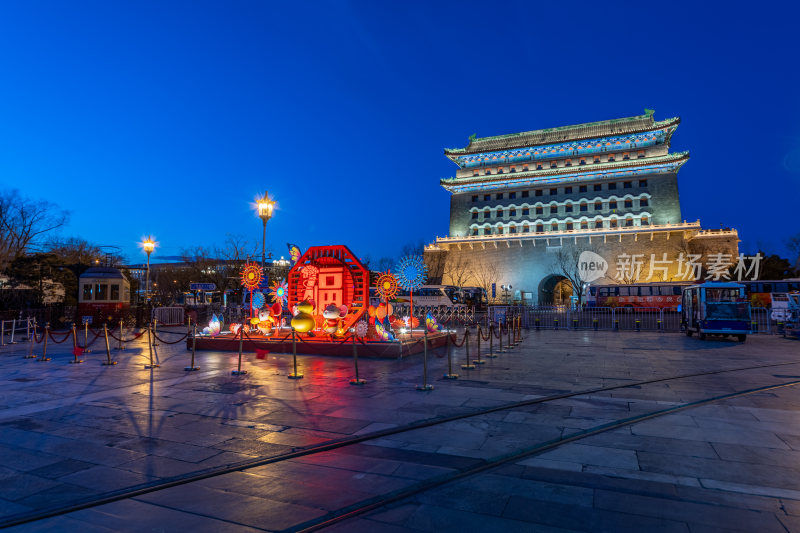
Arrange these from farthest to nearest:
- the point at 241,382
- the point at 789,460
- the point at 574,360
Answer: the point at 574,360
the point at 241,382
the point at 789,460

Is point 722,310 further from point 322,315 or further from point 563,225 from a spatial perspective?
point 563,225

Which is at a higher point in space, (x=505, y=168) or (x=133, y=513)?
(x=505, y=168)

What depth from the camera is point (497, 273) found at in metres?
51.6

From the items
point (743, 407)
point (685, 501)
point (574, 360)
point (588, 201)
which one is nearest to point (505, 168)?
point (588, 201)

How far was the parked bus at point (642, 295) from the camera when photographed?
1459 inches

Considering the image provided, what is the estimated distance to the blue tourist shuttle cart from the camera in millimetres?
17344

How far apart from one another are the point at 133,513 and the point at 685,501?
4458mm

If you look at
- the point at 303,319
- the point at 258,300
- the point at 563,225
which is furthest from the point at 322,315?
the point at 563,225

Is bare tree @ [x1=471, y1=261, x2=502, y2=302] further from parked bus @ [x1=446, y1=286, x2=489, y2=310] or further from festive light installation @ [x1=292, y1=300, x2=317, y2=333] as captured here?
festive light installation @ [x1=292, y1=300, x2=317, y2=333]

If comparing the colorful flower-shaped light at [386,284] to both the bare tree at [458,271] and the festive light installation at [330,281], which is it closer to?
the festive light installation at [330,281]

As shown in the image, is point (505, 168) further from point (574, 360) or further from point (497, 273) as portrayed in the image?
point (574, 360)

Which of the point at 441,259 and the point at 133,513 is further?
the point at 441,259

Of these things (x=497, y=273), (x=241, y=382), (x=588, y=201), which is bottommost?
(x=241, y=382)

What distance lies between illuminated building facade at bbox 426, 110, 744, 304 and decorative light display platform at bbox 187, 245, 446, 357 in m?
37.4
